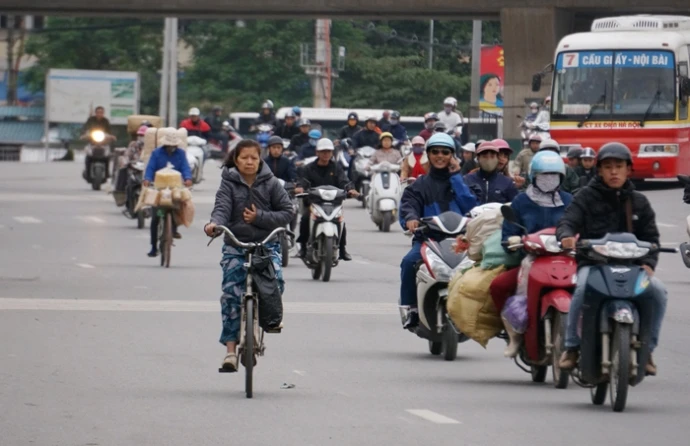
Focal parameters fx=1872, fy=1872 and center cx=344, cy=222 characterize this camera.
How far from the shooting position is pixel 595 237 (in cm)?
1067

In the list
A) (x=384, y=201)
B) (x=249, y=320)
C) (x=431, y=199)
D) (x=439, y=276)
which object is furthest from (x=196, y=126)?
(x=249, y=320)

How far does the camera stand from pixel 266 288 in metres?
11.1

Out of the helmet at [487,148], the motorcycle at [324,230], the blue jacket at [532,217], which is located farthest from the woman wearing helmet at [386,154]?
the blue jacket at [532,217]

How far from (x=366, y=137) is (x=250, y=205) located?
25193 millimetres

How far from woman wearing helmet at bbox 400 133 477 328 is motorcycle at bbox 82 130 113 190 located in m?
26.2

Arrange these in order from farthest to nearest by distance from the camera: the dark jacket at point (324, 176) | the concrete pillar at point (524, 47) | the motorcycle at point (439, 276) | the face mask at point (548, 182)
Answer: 1. the concrete pillar at point (524, 47)
2. the dark jacket at point (324, 176)
3. the motorcycle at point (439, 276)
4. the face mask at point (548, 182)

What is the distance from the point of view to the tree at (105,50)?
91688 millimetres

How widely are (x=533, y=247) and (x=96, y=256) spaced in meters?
13.1

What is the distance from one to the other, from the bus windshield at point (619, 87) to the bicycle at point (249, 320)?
26.7 meters

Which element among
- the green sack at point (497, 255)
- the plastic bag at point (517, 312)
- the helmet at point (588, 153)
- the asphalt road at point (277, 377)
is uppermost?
the helmet at point (588, 153)

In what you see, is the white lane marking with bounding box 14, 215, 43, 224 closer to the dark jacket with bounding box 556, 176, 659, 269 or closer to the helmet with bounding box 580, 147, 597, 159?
the helmet with bounding box 580, 147, 597, 159

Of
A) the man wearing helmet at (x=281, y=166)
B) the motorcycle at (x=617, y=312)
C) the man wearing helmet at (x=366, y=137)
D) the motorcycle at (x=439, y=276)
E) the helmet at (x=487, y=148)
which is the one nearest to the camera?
the motorcycle at (x=617, y=312)

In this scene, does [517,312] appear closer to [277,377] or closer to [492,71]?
[277,377]

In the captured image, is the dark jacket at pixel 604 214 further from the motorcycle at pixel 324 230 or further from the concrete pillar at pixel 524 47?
the concrete pillar at pixel 524 47
